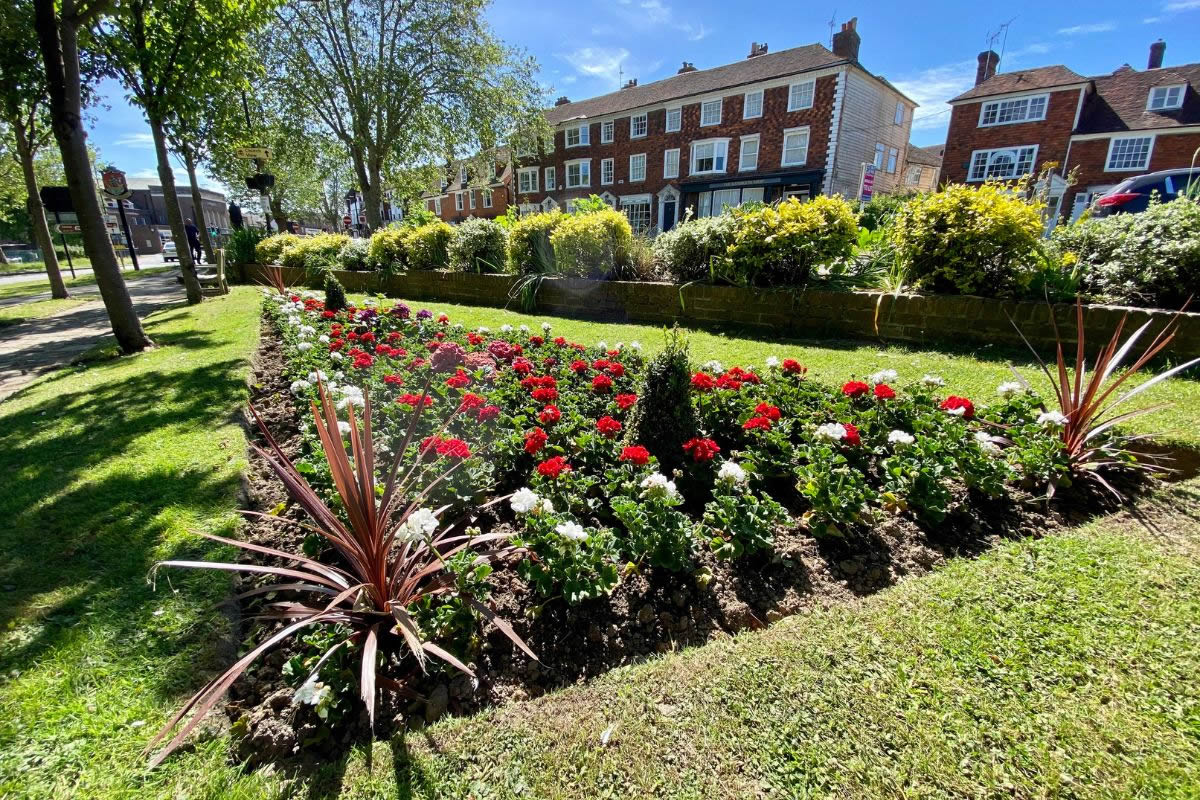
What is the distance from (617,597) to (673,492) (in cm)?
48

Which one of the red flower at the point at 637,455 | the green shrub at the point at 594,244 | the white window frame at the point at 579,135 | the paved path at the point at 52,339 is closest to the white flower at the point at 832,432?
the red flower at the point at 637,455

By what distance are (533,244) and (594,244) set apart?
1.43 metres

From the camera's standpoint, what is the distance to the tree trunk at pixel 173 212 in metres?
8.80

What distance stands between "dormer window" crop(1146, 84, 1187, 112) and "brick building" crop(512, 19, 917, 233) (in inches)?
340

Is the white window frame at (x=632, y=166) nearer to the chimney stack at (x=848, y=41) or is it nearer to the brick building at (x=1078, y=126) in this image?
the chimney stack at (x=848, y=41)

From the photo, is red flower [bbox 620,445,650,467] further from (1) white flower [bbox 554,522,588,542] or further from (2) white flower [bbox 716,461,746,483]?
(1) white flower [bbox 554,522,588,542]

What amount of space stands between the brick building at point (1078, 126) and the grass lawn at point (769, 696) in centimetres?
2336

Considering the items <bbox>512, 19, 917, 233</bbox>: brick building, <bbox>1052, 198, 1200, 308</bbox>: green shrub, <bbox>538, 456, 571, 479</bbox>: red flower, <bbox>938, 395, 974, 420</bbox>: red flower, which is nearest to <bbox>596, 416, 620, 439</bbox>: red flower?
<bbox>538, 456, 571, 479</bbox>: red flower

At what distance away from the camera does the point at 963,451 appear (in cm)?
251

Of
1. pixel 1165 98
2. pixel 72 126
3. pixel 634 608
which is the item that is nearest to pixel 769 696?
pixel 634 608

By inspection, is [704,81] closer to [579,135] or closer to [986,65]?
[579,135]

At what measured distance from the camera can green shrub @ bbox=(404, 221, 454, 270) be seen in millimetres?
10391

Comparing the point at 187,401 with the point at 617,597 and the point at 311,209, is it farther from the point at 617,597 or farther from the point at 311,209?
the point at 311,209

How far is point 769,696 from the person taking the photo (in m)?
1.52
